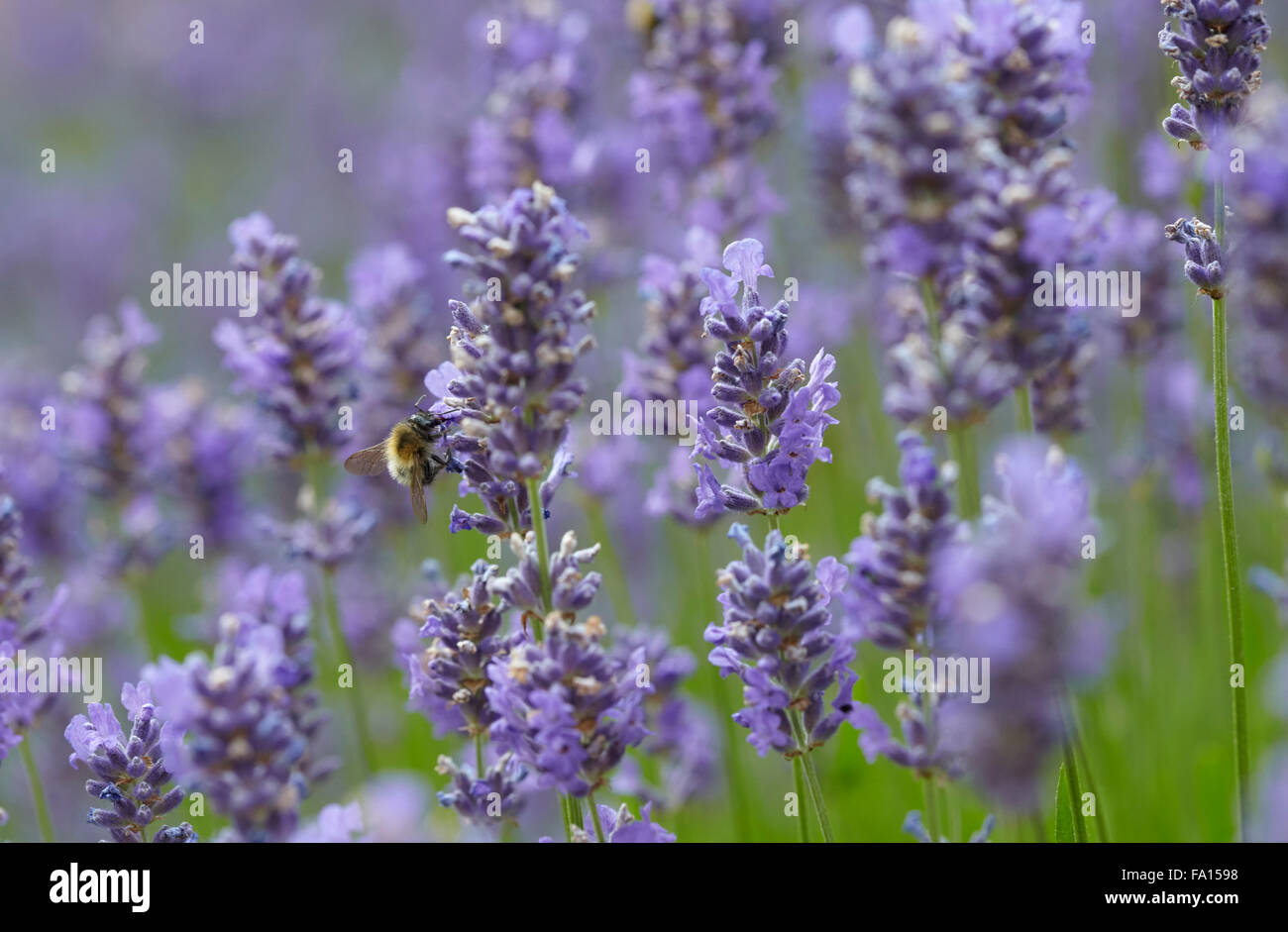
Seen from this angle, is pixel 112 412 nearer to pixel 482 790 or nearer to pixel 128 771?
pixel 128 771

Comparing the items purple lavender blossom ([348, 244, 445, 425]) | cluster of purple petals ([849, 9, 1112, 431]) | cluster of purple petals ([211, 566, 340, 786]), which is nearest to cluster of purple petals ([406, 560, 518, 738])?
cluster of purple petals ([211, 566, 340, 786])

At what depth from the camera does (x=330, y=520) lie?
3215 mm

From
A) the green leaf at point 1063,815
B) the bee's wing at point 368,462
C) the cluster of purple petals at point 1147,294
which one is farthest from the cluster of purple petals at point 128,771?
the cluster of purple petals at point 1147,294

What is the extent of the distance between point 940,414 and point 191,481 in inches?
Answer: 88.0

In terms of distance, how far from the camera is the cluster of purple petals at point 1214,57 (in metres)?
2.21

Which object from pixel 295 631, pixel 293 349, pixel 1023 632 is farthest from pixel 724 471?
pixel 1023 632

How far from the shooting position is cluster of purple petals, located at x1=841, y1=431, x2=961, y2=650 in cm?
202

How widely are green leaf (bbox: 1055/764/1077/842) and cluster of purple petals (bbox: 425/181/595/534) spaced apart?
3.45ft

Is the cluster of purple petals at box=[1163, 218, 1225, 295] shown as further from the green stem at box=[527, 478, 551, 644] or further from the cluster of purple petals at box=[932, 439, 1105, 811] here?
the green stem at box=[527, 478, 551, 644]

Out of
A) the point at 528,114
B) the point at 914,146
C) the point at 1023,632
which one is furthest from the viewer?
the point at 528,114

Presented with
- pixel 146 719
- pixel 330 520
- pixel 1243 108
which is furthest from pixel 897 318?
pixel 146 719

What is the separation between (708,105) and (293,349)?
1449 millimetres

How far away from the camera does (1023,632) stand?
1.39 metres
